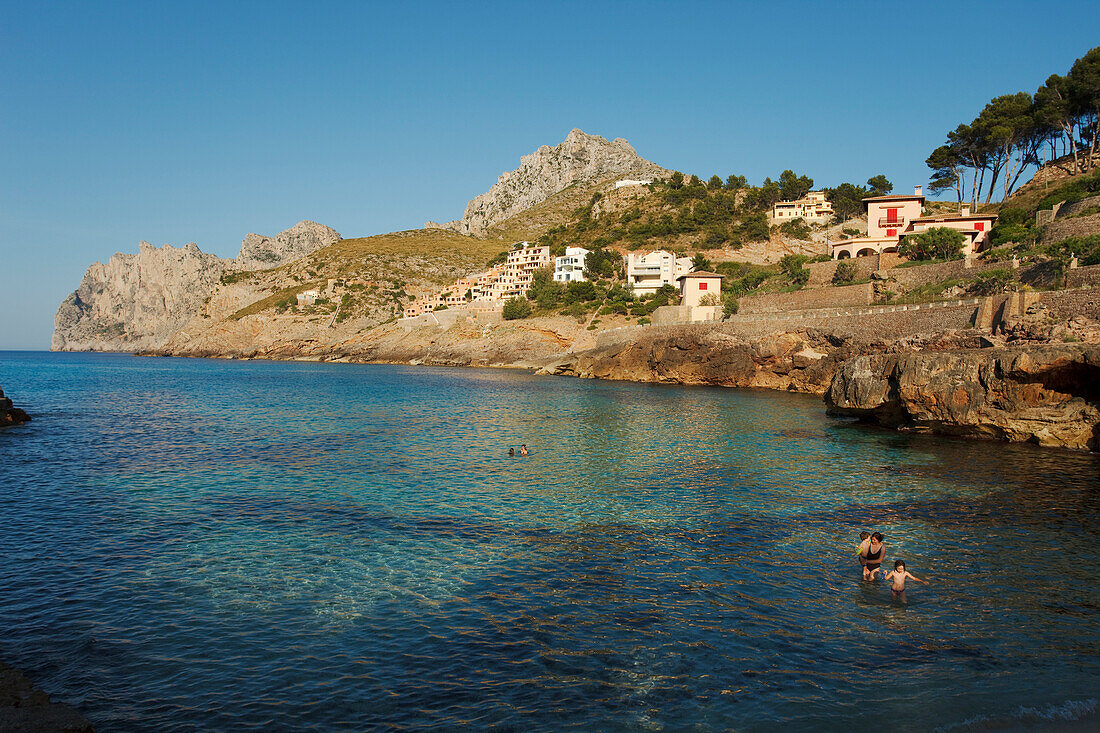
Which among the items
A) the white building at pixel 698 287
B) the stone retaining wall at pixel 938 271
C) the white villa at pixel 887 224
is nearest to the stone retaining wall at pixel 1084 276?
the stone retaining wall at pixel 938 271

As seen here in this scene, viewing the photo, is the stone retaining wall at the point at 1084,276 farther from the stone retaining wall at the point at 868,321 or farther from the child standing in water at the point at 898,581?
the child standing in water at the point at 898,581

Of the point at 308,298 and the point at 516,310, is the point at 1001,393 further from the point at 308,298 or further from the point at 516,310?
the point at 308,298

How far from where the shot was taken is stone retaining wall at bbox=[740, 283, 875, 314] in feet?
187

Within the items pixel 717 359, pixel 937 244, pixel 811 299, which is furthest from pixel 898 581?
pixel 937 244

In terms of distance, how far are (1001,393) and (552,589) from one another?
26480mm

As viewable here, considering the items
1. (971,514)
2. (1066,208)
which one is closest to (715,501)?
(971,514)

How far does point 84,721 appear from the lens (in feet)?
24.3

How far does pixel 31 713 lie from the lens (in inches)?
295

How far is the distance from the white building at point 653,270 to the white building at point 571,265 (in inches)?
520

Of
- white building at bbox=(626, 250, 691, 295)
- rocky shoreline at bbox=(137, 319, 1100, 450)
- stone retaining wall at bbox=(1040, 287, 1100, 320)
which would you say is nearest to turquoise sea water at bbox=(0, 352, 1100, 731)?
rocky shoreline at bbox=(137, 319, 1100, 450)

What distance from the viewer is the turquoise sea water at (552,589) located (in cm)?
888

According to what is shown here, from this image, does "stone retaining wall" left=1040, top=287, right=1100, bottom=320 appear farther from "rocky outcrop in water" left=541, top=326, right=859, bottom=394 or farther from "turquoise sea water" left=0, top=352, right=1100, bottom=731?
"rocky outcrop in water" left=541, top=326, right=859, bottom=394

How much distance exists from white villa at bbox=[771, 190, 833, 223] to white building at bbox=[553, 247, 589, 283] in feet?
123

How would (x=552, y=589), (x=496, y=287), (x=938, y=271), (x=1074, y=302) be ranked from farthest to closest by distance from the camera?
(x=496, y=287)
(x=938, y=271)
(x=1074, y=302)
(x=552, y=589)
